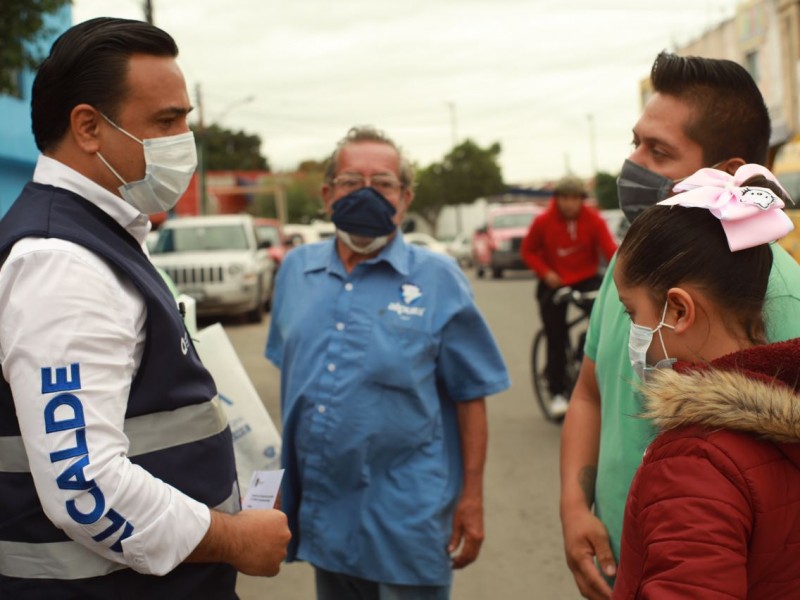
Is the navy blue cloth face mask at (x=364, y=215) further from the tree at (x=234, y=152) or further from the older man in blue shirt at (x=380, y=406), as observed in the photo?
the tree at (x=234, y=152)

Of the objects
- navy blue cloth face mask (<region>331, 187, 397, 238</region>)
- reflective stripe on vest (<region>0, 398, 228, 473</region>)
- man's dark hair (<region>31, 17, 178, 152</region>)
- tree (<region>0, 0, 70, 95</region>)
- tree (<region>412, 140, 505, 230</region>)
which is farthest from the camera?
tree (<region>412, 140, 505, 230</region>)

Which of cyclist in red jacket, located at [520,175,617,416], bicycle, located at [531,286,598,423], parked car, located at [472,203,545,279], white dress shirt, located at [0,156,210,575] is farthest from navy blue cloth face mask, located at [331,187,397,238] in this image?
parked car, located at [472,203,545,279]

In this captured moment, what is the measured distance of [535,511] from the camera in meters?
6.08

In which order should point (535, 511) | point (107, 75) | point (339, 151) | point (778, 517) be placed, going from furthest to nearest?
point (535, 511) < point (339, 151) < point (107, 75) < point (778, 517)

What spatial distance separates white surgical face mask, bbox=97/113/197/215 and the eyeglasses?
1.03 metres

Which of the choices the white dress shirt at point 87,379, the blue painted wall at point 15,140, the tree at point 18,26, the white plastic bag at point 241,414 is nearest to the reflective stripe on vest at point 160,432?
the white dress shirt at point 87,379

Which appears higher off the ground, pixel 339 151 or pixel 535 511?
pixel 339 151

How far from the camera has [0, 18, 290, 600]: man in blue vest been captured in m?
1.76

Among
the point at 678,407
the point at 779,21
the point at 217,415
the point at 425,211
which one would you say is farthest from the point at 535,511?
the point at 425,211

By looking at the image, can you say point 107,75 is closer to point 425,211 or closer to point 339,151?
point 339,151

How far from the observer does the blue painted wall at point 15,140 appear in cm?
1922

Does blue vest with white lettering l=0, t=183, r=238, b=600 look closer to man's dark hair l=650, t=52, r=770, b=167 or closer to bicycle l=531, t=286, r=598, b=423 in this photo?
man's dark hair l=650, t=52, r=770, b=167

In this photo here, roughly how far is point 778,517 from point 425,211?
69.3m

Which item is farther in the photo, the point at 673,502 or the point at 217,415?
the point at 217,415
